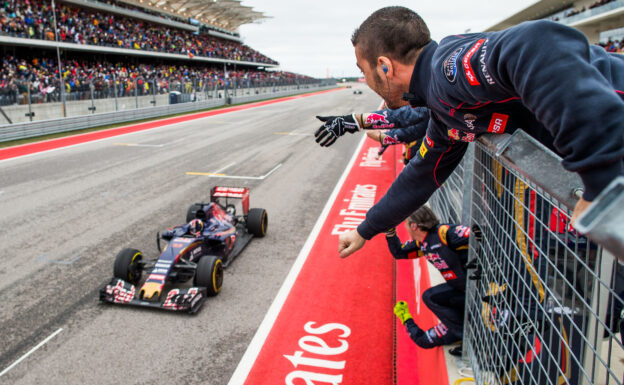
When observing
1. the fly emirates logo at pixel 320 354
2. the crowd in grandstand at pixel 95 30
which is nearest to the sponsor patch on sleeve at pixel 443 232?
the fly emirates logo at pixel 320 354

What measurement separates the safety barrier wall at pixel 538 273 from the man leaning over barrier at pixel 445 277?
0.37 m

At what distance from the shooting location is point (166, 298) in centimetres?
486

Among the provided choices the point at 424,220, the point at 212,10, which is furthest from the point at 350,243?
the point at 212,10

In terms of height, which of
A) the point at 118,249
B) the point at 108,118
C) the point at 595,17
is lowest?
the point at 118,249

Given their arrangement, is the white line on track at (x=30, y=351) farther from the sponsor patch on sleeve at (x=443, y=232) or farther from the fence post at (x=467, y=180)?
the fence post at (x=467, y=180)

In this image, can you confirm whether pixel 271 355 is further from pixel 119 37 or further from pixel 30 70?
pixel 119 37

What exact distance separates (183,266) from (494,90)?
4.71 metres

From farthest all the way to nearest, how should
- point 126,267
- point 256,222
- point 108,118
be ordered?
point 108,118
point 256,222
point 126,267

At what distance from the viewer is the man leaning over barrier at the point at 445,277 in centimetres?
344

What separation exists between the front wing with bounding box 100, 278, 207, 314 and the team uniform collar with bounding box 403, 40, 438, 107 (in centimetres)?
366

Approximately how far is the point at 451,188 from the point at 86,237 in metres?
5.17

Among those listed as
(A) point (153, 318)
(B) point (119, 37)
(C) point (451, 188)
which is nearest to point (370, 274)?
(C) point (451, 188)

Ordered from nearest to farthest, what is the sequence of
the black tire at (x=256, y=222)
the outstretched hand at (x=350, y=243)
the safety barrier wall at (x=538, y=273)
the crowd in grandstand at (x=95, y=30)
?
the safety barrier wall at (x=538, y=273)
the outstretched hand at (x=350, y=243)
the black tire at (x=256, y=222)
the crowd in grandstand at (x=95, y=30)

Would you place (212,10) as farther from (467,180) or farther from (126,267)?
(467,180)
